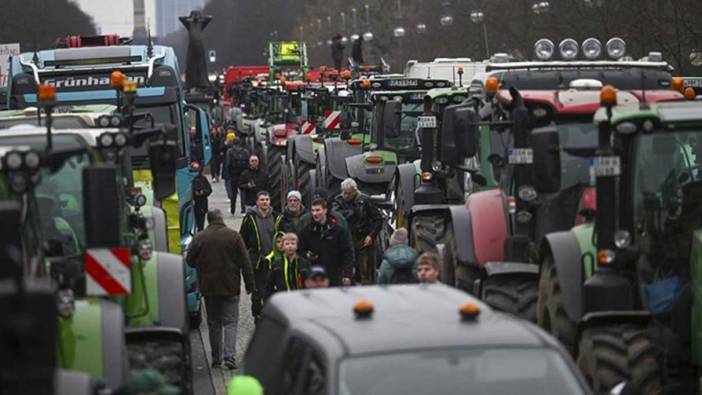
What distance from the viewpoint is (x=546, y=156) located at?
42.4 ft

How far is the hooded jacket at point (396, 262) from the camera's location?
569 inches

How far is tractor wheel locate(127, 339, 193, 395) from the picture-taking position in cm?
1188

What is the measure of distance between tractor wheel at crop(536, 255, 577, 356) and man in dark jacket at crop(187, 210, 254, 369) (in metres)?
4.80

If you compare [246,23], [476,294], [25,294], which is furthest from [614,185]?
[246,23]

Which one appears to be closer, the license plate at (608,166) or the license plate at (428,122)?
the license plate at (608,166)

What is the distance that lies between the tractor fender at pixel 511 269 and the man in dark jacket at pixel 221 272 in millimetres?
3832

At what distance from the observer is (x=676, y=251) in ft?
40.1

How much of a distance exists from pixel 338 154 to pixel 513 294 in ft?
49.0

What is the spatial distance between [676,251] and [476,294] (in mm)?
3157

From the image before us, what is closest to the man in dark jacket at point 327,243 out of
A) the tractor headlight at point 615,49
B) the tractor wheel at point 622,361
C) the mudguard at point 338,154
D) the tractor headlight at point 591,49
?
the tractor headlight at point 591,49

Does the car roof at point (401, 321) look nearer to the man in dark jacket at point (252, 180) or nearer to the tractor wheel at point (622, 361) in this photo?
the tractor wheel at point (622, 361)

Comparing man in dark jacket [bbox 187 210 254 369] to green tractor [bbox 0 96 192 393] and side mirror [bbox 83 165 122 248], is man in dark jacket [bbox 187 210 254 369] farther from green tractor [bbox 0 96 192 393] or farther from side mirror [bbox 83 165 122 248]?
side mirror [bbox 83 165 122 248]

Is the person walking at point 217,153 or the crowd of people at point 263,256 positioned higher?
the crowd of people at point 263,256

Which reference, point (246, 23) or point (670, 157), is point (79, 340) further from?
point (246, 23)
